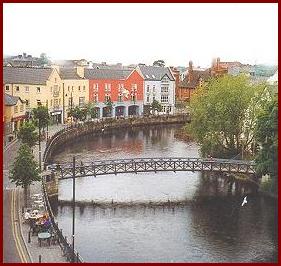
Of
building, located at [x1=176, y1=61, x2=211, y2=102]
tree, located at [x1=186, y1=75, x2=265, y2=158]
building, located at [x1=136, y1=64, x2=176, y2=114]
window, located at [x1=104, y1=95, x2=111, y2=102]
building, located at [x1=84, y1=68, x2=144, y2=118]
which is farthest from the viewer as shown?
building, located at [x1=176, y1=61, x2=211, y2=102]

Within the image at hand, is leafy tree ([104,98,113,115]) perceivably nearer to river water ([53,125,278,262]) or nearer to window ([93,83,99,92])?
window ([93,83,99,92])

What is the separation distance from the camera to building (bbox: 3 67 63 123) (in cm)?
8206

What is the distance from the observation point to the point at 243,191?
49.4 m

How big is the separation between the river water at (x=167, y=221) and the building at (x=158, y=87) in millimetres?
52592

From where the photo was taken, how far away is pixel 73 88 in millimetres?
93750

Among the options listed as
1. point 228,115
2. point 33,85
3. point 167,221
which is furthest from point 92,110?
point 167,221

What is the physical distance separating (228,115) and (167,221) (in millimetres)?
18529

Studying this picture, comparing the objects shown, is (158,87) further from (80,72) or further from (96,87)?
(80,72)

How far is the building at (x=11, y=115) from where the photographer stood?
→ 70125 millimetres

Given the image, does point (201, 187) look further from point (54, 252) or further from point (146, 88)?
point (146, 88)

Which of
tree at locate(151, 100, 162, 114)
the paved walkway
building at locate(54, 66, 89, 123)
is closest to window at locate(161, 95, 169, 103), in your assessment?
tree at locate(151, 100, 162, 114)

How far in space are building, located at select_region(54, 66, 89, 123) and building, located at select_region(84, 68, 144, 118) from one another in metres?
1.51

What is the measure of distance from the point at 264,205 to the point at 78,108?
49175 millimetres

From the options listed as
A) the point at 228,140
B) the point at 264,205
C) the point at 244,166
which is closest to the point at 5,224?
the point at 264,205
